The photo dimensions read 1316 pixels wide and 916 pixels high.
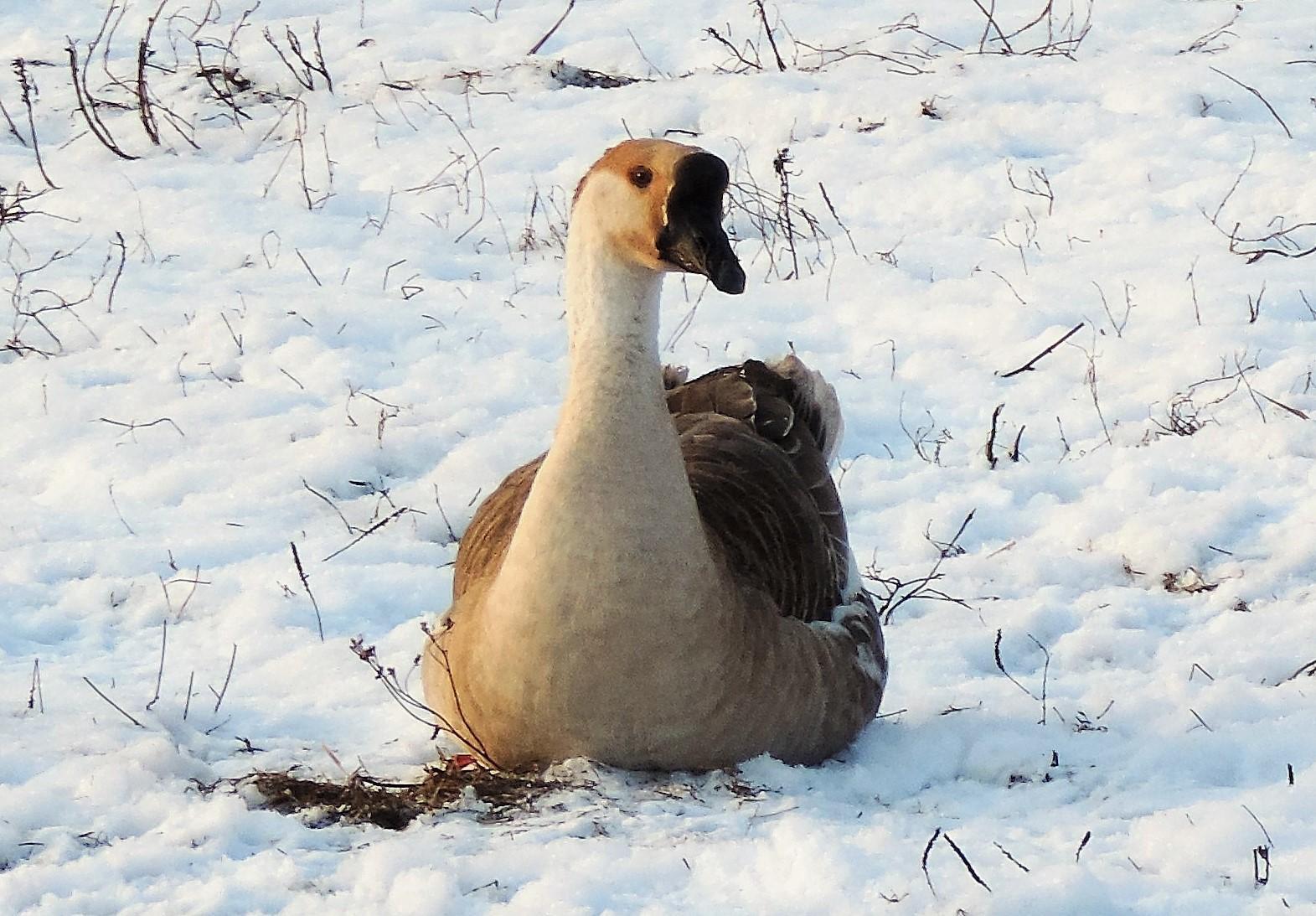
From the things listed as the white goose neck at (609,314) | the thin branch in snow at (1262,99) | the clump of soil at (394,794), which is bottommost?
the clump of soil at (394,794)

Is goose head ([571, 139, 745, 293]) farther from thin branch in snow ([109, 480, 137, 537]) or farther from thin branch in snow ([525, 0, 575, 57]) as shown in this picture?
thin branch in snow ([525, 0, 575, 57])

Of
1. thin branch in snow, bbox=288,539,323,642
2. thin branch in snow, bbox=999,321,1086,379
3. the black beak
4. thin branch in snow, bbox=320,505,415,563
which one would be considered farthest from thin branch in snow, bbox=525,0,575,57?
the black beak

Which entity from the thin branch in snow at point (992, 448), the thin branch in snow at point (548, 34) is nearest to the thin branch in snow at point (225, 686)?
the thin branch in snow at point (992, 448)

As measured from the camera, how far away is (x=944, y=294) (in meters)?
8.06

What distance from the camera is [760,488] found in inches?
193

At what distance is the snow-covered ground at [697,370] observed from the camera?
3672 millimetres

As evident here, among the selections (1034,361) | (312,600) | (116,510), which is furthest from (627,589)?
(1034,361)

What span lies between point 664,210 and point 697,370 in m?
3.71

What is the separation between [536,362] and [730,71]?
4.00m

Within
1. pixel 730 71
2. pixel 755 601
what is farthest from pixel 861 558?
pixel 730 71

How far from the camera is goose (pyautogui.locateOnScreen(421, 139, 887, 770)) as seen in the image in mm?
3844

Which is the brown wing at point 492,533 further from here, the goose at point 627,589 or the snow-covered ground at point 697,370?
the snow-covered ground at point 697,370

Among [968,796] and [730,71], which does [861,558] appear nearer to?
[968,796]

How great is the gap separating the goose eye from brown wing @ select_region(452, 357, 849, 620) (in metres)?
0.91
